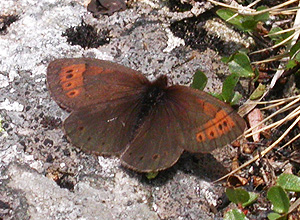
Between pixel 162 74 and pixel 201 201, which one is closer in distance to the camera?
pixel 201 201

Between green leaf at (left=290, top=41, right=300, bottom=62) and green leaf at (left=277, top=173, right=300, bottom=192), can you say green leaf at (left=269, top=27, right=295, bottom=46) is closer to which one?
green leaf at (left=290, top=41, right=300, bottom=62)

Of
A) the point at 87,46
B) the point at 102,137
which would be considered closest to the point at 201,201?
the point at 102,137

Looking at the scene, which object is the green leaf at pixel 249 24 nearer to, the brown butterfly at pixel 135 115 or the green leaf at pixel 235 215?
the brown butterfly at pixel 135 115

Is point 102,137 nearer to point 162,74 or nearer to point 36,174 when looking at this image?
point 36,174

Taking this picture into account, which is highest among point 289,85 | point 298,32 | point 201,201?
point 298,32

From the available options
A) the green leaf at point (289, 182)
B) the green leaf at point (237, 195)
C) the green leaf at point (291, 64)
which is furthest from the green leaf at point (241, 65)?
the green leaf at point (237, 195)

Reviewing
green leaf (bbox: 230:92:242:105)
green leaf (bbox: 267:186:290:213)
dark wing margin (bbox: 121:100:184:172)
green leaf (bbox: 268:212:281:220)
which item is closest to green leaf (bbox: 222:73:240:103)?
green leaf (bbox: 230:92:242:105)

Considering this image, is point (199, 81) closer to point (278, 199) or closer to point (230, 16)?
point (230, 16)

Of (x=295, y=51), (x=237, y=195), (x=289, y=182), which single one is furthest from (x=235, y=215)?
(x=295, y=51)
